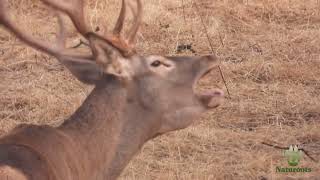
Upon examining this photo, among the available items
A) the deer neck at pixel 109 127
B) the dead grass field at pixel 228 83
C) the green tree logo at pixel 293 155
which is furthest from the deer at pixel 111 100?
the green tree logo at pixel 293 155

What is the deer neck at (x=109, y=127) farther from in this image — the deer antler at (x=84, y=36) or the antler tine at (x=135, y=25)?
the antler tine at (x=135, y=25)

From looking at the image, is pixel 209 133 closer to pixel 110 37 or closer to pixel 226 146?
pixel 226 146

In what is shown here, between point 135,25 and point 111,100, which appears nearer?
point 111,100

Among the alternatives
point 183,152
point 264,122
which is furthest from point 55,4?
point 264,122

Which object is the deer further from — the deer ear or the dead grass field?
the dead grass field

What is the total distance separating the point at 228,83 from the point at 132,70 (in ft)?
10.5

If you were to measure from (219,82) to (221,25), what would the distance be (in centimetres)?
157

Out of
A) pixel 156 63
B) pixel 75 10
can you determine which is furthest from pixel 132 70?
pixel 75 10

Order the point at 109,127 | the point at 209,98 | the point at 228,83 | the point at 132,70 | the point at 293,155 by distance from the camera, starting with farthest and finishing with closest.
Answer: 1. the point at 228,83
2. the point at 293,155
3. the point at 209,98
4. the point at 132,70
5. the point at 109,127

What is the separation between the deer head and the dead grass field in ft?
1.83

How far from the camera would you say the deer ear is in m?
4.35

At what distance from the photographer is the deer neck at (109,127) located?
4199 millimetres

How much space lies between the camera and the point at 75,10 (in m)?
4.36

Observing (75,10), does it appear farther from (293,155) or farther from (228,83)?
(228,83)
